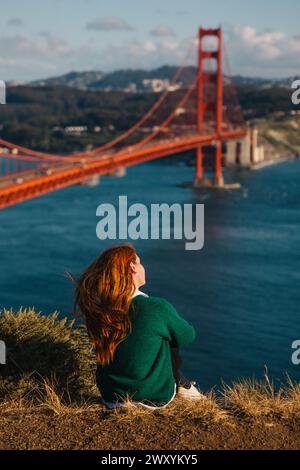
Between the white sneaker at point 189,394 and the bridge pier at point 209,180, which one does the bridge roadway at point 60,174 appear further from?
the white sneaker at point 189,394

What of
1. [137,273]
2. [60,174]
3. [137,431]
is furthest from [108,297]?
[60,174]

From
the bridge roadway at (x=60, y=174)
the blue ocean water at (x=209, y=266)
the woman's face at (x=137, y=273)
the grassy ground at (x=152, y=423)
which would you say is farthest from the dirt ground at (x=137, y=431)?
the bridge roadway at (x=60, y=174)

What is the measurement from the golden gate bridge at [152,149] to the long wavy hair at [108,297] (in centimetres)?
1203

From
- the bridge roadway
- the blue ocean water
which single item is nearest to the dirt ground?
the blue ocean water

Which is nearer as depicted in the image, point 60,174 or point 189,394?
point 189,394

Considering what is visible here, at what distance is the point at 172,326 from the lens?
8.89 ft

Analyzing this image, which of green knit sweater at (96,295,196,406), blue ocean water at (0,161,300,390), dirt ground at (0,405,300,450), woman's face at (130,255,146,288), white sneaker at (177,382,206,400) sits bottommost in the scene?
blue ocean water at (0,161,300,390)

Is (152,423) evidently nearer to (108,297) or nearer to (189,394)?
(189,394)

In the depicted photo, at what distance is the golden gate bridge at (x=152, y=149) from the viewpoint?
16984 mm

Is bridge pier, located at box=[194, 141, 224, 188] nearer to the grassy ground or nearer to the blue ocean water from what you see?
the blue ocean water

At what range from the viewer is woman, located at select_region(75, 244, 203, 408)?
8.82 ft

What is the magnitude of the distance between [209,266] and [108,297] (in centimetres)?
1631

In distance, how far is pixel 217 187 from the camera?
3500 cm
